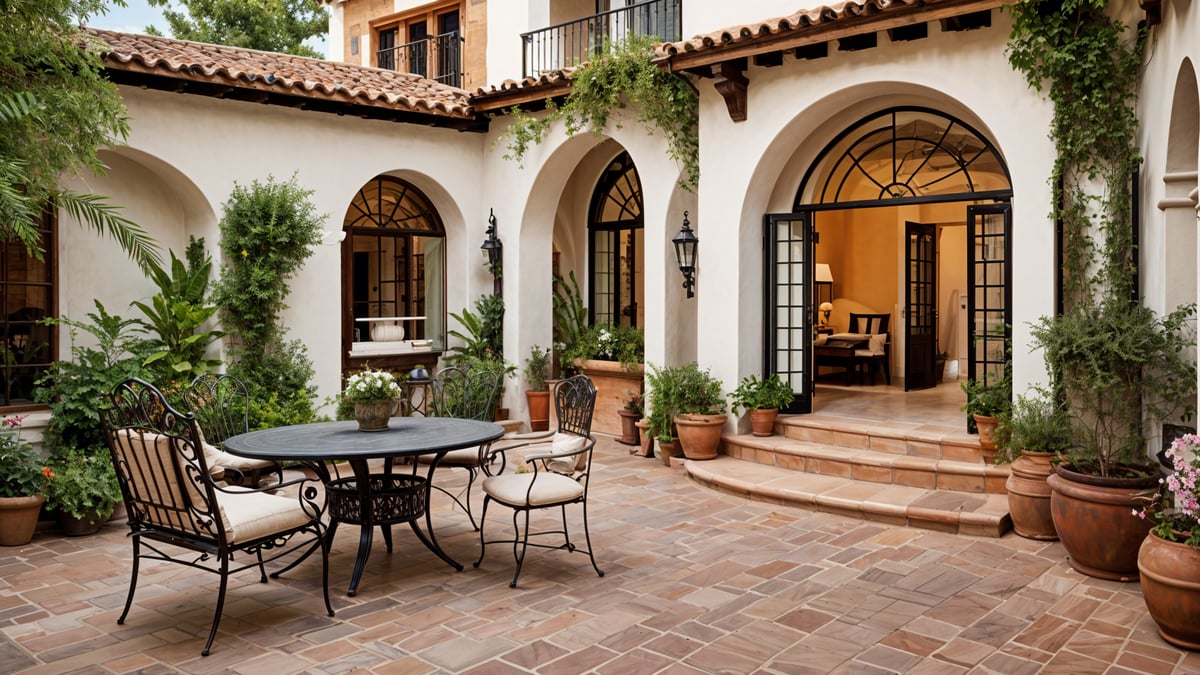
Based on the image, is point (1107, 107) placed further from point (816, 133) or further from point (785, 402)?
point (785, 402)

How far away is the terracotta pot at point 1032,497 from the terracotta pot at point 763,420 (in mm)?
2741

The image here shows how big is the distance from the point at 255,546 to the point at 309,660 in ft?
2.47

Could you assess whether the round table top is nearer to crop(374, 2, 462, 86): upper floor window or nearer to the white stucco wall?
the white stucco wall

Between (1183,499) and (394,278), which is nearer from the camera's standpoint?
(1183,499)

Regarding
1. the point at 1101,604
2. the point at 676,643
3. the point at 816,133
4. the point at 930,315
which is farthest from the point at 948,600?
the point at 930,315

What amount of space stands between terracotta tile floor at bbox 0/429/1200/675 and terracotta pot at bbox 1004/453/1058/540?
0.38 ft

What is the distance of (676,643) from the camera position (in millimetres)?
4555

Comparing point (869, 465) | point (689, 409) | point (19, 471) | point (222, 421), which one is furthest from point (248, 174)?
point (869, 465)

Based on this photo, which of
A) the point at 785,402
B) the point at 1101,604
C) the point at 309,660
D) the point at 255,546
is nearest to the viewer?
the point at 309,660

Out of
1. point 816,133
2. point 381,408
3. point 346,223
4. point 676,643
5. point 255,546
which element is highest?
point 816,133

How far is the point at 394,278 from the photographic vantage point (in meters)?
11.7

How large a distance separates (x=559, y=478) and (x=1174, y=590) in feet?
11.1

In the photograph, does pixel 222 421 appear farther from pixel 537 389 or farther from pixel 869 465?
pixel 869 465

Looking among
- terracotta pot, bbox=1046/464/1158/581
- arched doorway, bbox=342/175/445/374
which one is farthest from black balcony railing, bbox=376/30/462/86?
terracotta pot, bbox=1046/464/1158/581
